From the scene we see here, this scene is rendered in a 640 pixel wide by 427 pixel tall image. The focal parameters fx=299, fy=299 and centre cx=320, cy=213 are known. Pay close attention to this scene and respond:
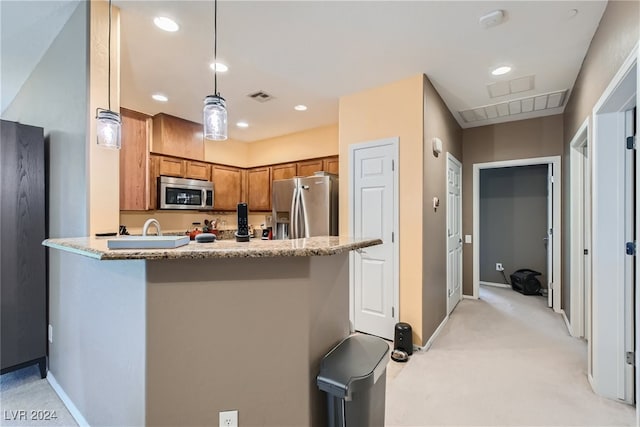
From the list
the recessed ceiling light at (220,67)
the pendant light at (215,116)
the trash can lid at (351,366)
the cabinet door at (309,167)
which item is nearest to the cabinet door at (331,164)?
the cabinet door at (309,167)

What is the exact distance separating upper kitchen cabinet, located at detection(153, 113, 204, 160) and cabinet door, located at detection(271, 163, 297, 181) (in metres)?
1.15

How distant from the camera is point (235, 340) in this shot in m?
1.37

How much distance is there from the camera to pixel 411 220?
295 centimetres

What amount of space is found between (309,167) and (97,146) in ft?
9.75

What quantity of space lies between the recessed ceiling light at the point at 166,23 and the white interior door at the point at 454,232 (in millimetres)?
3186

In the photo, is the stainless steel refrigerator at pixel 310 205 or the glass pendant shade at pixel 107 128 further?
the stainless steel refrigerator at pixel 310 205

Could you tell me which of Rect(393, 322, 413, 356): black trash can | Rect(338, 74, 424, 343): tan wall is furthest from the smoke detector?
Rect(393, 322, 413, 356): black trash can

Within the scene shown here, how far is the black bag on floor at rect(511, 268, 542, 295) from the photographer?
190 inches

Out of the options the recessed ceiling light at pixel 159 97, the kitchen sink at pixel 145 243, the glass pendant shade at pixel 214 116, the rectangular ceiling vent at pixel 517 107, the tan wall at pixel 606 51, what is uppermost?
the recessed ceiling light at pixel 159 97

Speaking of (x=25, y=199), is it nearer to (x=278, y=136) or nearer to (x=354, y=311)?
(x=354, y=311)

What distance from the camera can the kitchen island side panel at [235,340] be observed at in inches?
50.9

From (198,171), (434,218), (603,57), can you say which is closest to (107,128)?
(198,171)

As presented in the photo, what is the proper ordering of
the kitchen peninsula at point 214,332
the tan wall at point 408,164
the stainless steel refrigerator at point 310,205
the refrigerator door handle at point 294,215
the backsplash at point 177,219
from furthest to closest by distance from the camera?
the backsplash at point 177,219 < the refrigerator door handle at point 294,215 < the stainless steel refrigerator at point 310,205 < the tan wall at point 408,164 < the kitchen peninsula at point 214,332

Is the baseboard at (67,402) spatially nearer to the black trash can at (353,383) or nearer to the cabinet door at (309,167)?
the black trash can at (353,383)
